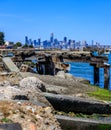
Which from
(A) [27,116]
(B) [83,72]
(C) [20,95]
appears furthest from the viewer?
(B) [83,72]

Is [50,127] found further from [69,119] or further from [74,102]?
[74,102]

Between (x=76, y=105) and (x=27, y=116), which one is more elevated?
(x=27, y=116)

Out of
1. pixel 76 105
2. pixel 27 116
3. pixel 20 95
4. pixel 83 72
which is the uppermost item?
pixel 20 95

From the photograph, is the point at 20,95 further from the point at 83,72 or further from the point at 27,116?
the point at 83,72

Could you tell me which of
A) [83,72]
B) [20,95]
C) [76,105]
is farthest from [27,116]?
[83,72]

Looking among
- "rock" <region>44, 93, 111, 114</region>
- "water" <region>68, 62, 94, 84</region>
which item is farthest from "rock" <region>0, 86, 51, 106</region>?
Answer: "water" <region>68, 62, 94, 84</region>

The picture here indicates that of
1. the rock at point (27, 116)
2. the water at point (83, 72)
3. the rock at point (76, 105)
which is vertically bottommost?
the water at point (83, 72)

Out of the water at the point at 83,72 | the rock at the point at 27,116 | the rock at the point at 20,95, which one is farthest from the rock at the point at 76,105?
the water at the point at 83,72

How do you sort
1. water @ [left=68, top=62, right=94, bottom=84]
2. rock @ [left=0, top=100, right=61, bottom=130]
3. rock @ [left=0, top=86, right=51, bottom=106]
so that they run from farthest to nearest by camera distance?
water @ [left=68, top=62, right=94, bottom=84], rock @ [left=0, top=86, right=51, bottom=106], rock @ [left=0, top=100, right=61, bottom=130]

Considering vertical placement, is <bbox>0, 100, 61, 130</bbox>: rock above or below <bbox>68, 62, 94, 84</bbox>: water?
above

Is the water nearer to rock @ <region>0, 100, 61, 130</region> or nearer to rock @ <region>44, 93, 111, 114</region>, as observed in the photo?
rock @ <region>44, 93, 111, 114</region>

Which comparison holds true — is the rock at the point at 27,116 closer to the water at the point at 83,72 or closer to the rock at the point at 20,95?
the rock at the point at 20,95

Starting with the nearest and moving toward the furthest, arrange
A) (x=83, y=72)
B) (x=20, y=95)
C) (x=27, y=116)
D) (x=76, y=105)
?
(x=27, y=116), (x=20, y=95), (x=76, y=105), (x=83, y=72)

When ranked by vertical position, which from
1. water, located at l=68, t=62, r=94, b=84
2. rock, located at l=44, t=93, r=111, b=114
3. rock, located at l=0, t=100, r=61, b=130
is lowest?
water, located at l=68, t=62, r=94, b=84
